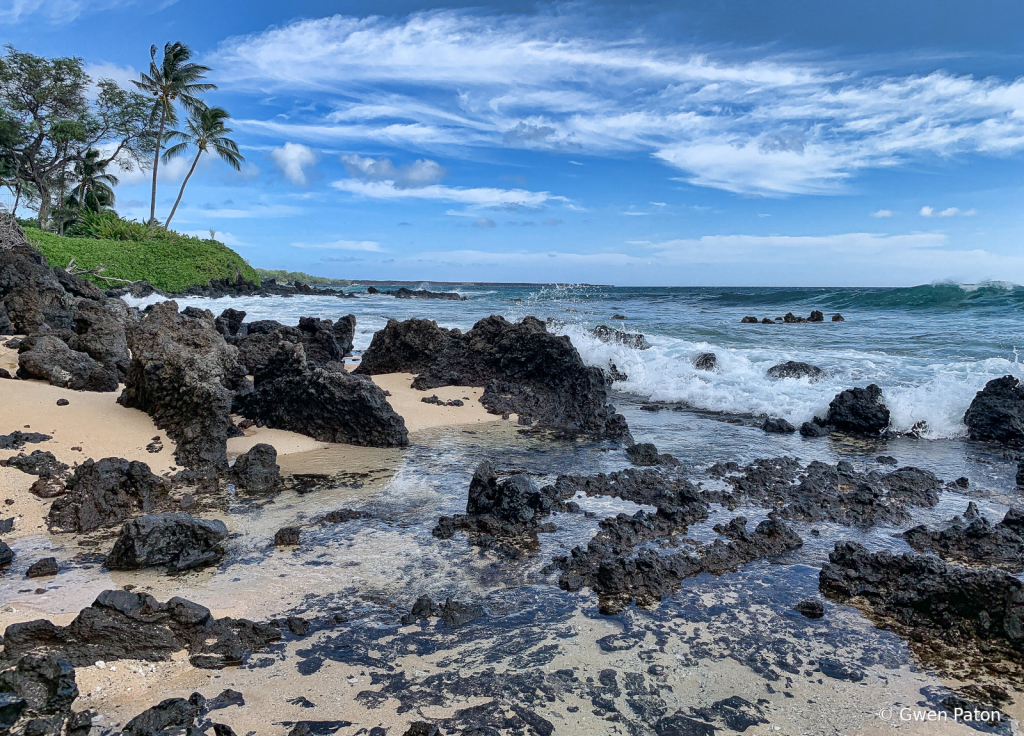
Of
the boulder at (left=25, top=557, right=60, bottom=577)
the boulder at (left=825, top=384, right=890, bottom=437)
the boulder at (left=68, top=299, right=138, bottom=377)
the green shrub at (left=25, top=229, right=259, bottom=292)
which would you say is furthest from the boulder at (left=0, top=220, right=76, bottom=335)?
the green shrub at (left=25, top=229, right=259, bottom=292)

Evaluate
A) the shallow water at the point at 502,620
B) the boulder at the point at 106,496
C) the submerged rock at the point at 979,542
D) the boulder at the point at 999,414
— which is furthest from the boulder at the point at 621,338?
the boulder at the point at 106,496

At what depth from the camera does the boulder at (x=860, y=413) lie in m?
A: 9.17

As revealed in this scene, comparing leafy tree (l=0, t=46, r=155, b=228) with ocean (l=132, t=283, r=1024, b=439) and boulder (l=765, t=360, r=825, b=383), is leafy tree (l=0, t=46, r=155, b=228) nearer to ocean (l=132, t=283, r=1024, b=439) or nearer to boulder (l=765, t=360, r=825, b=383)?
ocean (l=132, t=283, r=1024, b=439)

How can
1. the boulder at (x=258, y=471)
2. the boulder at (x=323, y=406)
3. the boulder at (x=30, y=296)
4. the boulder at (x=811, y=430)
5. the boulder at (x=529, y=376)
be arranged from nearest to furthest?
the boulder at (x=258, y=471) → the boulder at (x=323, y=406) → the boulder at (x=811, y=430) → the boulder at (x=529, y=376) → the boulder at (x=30, y=296)

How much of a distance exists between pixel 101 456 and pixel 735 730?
247 inches

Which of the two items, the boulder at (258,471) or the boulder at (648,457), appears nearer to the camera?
the boulder at (258,471)

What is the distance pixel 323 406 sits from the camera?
25.9 ft

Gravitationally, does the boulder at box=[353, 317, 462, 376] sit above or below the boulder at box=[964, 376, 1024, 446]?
above

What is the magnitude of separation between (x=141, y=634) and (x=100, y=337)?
24.5ft

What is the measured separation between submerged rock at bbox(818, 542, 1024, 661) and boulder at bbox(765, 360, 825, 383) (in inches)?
351

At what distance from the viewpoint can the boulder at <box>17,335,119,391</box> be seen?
794 cm

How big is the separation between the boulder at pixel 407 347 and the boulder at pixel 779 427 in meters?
5.85

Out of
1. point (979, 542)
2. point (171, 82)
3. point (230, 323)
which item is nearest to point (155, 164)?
point (171, 82)

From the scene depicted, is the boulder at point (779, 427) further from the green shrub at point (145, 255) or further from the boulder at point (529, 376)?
the green shrub at point (145, 255)
